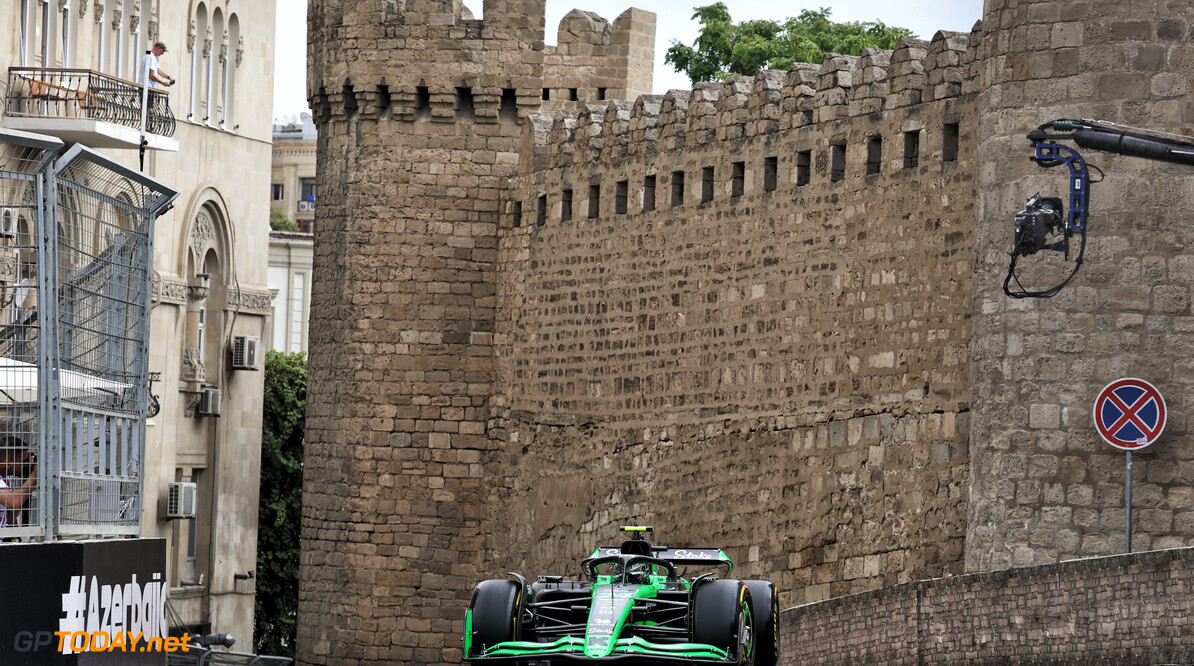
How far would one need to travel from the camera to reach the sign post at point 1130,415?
16469 mm

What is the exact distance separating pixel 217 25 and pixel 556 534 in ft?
36.6

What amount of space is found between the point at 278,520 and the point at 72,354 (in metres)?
21.4

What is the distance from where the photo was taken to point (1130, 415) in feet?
54.3

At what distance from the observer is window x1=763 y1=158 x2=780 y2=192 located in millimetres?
21000

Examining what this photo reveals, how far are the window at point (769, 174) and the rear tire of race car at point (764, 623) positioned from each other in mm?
7558

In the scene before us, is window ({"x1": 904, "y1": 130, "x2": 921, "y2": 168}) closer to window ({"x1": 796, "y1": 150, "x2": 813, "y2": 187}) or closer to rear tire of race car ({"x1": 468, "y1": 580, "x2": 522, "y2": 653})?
window ({"x1": 796, "y1": 150, "x2": 813, "y2": 187})

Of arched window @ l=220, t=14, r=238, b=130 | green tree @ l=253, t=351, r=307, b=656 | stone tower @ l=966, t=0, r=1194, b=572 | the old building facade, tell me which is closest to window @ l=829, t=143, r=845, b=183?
stone tower @ l=966, t=0, r=1194, b=572

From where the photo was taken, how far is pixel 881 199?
19.5m

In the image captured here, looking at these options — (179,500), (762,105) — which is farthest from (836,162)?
(179,500)

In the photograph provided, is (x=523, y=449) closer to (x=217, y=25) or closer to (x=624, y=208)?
(x=624, y=208)

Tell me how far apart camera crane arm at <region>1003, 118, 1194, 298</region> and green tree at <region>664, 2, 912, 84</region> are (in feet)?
84.8

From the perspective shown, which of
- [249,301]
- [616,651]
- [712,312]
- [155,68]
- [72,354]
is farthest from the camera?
[249,301]

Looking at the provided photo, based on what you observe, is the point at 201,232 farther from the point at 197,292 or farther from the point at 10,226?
the point at 10,226

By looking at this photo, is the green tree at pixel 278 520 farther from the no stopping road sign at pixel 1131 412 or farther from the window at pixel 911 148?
the no stopping road sign at pixel 1131 412
